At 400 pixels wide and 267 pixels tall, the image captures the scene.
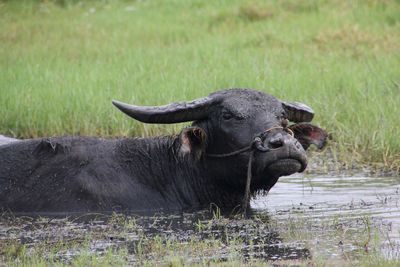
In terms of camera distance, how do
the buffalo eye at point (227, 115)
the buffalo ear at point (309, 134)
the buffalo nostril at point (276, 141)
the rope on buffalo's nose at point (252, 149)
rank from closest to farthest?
the buffalo nostril at point (276, 141)
the rope on buffalo's nose at point (252, 149)
the buffalo eye at point (227, 115)
the buffalo ear at point (309, 134)

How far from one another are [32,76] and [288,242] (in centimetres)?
653

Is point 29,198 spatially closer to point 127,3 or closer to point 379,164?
point 379,164

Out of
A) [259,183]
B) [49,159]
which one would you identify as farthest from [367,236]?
[49,159]

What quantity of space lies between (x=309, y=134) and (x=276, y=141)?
33.4 inches

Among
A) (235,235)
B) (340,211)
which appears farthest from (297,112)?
(235,235)

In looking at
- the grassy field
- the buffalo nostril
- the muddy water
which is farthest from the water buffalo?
the grassy field

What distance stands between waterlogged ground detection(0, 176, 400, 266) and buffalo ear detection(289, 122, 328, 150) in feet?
1.61

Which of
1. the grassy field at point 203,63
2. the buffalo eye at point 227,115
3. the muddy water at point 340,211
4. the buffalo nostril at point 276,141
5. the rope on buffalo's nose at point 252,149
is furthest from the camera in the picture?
the grassy field at point 203,63

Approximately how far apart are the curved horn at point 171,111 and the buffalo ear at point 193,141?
16 centimetres

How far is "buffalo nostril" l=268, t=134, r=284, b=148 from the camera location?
6484 millimetres

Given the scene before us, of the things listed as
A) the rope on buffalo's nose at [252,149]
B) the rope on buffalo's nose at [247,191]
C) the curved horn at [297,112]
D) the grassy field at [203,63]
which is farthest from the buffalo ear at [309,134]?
the grassy field at [203,63]

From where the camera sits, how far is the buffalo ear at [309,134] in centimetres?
725

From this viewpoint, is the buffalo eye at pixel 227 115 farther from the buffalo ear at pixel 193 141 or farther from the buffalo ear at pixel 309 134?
the buffalo ear at pixel 309 134

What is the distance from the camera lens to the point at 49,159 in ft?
23.2
